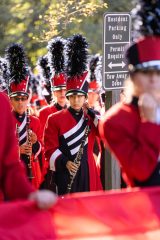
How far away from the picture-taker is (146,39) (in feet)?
18.4

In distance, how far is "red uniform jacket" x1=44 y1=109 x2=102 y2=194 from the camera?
10.6 m

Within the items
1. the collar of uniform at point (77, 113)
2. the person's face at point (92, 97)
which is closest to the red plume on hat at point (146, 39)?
the collar of uniform at point (77, 113)

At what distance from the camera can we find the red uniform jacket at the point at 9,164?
5406 mm

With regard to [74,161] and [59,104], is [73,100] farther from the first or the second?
[59,104]

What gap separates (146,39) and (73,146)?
5.14m

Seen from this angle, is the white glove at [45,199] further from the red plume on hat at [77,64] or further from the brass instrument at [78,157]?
the red plume on hat at [77,64]

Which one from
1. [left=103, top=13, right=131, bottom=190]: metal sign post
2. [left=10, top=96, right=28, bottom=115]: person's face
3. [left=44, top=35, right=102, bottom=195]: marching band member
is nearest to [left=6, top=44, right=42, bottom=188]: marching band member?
[left=10, top=96, right=28, bottom=115]: person's face

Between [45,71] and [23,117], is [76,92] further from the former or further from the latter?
[45,71]

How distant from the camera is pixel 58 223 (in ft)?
16.2

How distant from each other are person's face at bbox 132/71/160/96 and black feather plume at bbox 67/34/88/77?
19.4ft

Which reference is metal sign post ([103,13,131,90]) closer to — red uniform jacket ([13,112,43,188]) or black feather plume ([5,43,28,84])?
red uniform jacket ([13,112,43,188])

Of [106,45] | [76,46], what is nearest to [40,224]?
[106,45]

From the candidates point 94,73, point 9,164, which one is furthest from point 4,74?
point 9,164

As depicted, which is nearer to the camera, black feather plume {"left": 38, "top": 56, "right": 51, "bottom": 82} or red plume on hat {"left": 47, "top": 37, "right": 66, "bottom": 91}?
red plume on hat {"left": 47, "top": 37, "right": 66, "bottom": 91}
